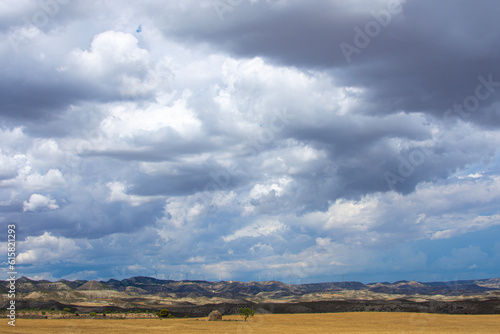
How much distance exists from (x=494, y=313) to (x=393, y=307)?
34324 mm

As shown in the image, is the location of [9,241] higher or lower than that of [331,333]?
higher

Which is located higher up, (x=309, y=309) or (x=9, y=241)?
(x=9, y=241)

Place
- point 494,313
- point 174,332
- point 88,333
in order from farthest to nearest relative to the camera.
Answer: point 494,313 < point 174,332 < point 88,333

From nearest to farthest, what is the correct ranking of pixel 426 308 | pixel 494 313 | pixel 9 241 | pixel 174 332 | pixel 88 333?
pixel 9 241 < pixel 88 333 < pixel 174 332 < pixel 494 313 < pixel 426 308

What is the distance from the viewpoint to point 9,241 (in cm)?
6344

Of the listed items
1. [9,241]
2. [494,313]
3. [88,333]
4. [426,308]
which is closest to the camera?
[9,241]

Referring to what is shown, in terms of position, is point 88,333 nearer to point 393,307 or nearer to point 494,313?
point 393,307

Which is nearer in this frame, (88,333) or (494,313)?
(88,333)

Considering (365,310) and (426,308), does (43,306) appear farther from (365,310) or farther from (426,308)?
(426,308)

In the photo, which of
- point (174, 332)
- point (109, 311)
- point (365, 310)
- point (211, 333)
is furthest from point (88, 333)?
point (365, 310)

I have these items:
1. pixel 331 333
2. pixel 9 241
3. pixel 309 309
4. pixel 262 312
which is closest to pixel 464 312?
pixel 309 309

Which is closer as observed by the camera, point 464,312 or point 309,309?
point 464,312

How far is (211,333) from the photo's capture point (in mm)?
94250

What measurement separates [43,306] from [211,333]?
131 meters
